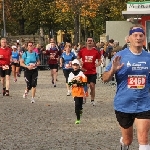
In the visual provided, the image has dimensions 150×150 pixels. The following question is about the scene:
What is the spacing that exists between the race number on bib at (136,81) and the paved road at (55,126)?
2214mm

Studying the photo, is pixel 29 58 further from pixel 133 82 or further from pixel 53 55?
pixel 133 82

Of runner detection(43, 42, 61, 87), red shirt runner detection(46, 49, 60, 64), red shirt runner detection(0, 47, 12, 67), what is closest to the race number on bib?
red shirt runner detection(0, 47, 12, 67)

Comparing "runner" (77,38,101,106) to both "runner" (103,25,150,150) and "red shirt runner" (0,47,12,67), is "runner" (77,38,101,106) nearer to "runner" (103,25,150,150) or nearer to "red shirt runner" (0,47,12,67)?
"red shirt runner" (0,47,12,67)

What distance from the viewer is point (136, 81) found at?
7.80 meters

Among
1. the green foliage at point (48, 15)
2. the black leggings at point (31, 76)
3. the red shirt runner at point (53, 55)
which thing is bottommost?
the black leggings at point (31, 76)

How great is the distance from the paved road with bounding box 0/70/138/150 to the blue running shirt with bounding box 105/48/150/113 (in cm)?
206

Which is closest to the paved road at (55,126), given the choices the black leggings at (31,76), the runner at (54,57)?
the black leggings at (31,76)

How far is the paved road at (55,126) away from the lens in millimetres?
10320

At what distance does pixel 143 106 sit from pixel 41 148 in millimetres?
2597

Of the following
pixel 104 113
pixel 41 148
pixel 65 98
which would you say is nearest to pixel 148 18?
pixel 65 98

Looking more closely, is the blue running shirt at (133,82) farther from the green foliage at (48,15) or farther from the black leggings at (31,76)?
the green foliage at (48,15)

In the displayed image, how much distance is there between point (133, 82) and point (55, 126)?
203 inches

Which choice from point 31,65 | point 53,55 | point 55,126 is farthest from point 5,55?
point 55,126

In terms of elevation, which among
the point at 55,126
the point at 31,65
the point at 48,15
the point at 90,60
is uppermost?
the point at 48,15
